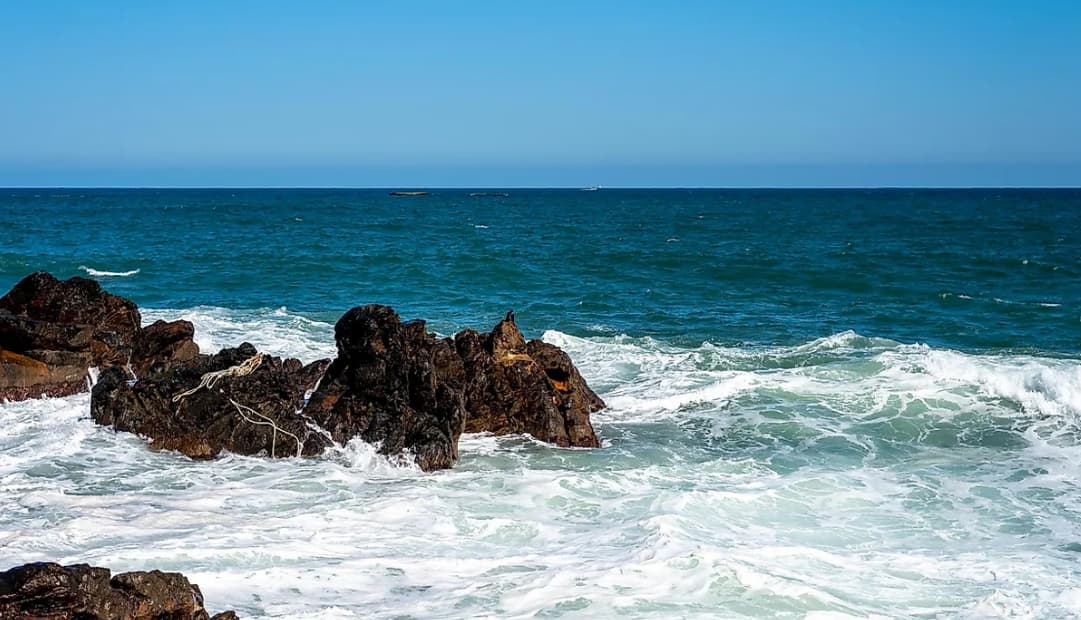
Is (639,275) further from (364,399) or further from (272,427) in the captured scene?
(272,427)

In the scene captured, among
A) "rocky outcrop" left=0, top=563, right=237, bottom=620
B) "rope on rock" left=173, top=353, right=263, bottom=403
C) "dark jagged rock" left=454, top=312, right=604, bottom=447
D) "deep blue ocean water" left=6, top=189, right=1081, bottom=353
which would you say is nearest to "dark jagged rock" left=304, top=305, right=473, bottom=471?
"dark jagged rock" left=454, top=312, right=604, bottom=447

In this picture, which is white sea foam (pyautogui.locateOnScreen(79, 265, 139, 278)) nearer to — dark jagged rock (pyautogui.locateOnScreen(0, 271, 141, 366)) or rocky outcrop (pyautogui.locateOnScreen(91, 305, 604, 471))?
dark jagged rock (pyautogui.locateOnScreen(0, 271, 141, 366))

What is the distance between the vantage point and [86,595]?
20.8ft

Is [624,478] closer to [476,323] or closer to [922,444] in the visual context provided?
[922,444]

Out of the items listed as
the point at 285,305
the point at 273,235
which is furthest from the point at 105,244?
the point at 285,305

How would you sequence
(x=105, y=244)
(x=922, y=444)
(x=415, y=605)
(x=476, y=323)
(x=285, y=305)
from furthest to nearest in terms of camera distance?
(x=105, y=244) < (x=285, y=305) < (x=476, y=323) < (x=922, y=444) < (x=415, y=605)

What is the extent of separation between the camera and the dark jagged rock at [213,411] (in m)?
12.9

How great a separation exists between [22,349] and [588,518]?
29.7 ft

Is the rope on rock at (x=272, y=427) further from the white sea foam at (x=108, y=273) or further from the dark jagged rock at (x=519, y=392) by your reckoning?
the white sea foam at (x=108, y=273)

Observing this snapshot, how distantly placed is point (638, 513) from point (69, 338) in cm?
901

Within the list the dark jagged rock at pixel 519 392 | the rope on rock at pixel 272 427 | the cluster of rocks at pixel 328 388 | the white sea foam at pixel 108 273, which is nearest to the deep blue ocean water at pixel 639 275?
the white sea foam at pixel 108 273

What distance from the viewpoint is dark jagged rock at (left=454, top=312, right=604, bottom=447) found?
1401cm

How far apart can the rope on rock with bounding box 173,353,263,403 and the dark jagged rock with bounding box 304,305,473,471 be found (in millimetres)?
924

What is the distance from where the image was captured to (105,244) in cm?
5000
